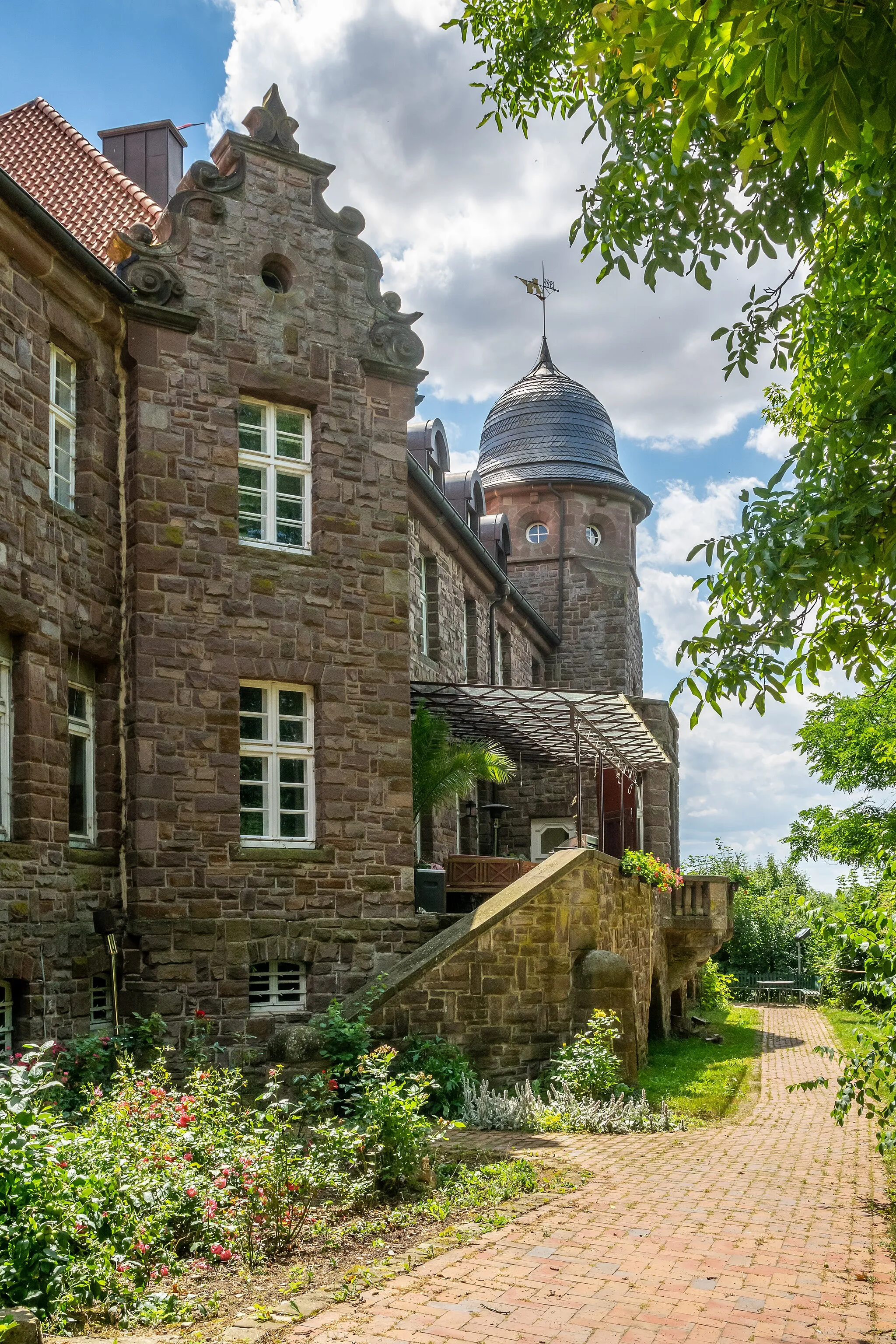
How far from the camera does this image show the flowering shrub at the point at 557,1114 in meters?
11.2

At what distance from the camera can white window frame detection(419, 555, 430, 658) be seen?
19.4m

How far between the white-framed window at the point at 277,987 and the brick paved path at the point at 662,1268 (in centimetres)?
358

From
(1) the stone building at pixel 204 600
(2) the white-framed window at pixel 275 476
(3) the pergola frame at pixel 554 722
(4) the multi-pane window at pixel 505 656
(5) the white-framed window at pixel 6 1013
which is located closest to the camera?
(5) the white-framed window at pixel 6 1013

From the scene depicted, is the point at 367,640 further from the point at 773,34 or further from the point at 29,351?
the point at 773,34

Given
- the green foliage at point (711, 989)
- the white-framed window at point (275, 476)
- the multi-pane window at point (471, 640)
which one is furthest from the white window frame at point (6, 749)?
the green foliage at point (711, 989)

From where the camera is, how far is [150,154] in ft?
55.2

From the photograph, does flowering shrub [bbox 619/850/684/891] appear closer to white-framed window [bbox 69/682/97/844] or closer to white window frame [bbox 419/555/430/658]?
white window frame [bbox 419/555/430/658]

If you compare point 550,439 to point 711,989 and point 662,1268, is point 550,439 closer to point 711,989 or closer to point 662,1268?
point 711,989

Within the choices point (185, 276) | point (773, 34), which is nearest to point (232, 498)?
point (185, 276)

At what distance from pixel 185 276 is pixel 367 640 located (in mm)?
4241

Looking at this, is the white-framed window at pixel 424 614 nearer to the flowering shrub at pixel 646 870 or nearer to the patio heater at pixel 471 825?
the patio heater at pixel 471 825

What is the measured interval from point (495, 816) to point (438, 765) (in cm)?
808

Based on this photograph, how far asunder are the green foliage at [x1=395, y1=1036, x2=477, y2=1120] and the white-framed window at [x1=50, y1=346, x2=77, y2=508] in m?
6.08

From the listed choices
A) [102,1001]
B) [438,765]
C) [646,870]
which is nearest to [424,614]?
[438,765]
